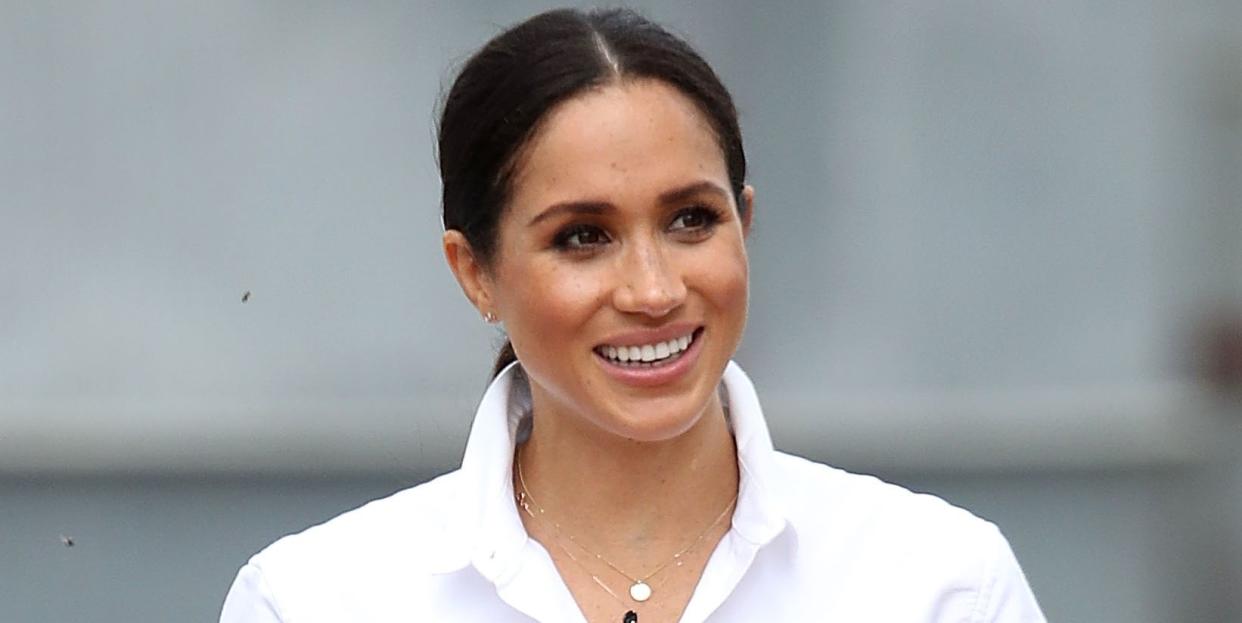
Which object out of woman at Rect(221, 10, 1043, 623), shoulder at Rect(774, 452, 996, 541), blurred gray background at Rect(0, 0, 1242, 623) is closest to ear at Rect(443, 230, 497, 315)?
woman at Rect(221, 10, 1043, 623)

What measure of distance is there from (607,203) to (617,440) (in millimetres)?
261

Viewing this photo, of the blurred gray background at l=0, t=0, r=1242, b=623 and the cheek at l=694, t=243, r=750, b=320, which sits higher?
the cheek at l=694, t=243, r=750, b=320

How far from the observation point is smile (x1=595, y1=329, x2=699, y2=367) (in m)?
2.34

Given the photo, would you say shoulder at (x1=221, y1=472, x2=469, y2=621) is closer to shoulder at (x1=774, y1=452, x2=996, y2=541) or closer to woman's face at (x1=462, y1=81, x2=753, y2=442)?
woman's face at (x1=462, y1=81, x2=753, y2=442)

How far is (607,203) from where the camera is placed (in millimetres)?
2350

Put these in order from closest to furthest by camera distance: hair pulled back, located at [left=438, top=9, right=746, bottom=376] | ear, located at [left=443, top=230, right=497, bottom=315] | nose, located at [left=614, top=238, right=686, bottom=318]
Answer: nose, located at [left=614, top=238, right=686, bottom=318], hair pulled back, located at [left=438, top=9, right=746, bottom=376], ear, located at [left=443, top=230, right=497, bottom=315]

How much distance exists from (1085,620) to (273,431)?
59.5 inches

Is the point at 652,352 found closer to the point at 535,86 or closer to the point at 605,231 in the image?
the point at 605,231

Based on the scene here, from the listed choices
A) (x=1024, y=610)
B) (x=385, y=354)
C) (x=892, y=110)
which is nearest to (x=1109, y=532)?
(x=892, y=110)

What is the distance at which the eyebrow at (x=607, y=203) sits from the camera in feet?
7.72

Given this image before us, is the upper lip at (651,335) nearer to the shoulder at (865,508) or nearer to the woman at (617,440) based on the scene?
the woman at (617,440)

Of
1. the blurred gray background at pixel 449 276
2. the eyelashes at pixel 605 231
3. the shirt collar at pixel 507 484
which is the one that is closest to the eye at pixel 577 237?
the eyelashes at pixel 605 231

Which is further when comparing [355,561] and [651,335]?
[355,561]

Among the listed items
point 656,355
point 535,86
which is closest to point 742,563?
point 656,355
